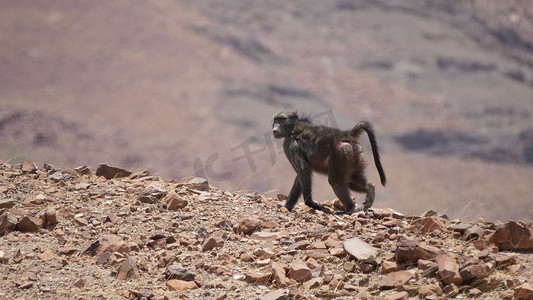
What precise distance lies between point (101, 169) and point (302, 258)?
14.9 feet

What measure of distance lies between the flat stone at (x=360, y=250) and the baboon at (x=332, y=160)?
2.25 m

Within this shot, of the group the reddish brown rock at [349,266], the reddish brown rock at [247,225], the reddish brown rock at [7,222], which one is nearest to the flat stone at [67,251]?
the reddish brown rock at [7,222]

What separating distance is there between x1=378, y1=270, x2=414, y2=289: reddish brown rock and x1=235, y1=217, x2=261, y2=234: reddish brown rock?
1.95 meters

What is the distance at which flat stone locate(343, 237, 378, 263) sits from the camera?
584 cm

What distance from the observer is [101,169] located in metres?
9.41

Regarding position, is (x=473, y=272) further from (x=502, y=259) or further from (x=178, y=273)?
(x=178, y=273)

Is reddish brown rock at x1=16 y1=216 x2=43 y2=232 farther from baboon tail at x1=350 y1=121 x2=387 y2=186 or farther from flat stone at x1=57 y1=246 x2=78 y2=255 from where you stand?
baboon tail at x1=350 y1=121 x2=387 y2=186

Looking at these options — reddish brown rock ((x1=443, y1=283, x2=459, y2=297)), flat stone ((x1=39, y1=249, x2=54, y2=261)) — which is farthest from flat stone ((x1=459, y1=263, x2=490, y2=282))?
flat stone ((x1=39, y1=249, x2=54, y2=261))

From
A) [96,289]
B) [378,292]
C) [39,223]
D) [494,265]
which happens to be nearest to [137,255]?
[96,289]

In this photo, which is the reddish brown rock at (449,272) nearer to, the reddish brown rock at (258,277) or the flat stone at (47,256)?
the reddish brown rock at (258,277)

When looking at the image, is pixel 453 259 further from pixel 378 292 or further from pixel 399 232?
pixel 399 232

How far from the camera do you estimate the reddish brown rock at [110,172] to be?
9.38 metres

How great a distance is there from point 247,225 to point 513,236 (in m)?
2.92

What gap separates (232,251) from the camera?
251 inches
